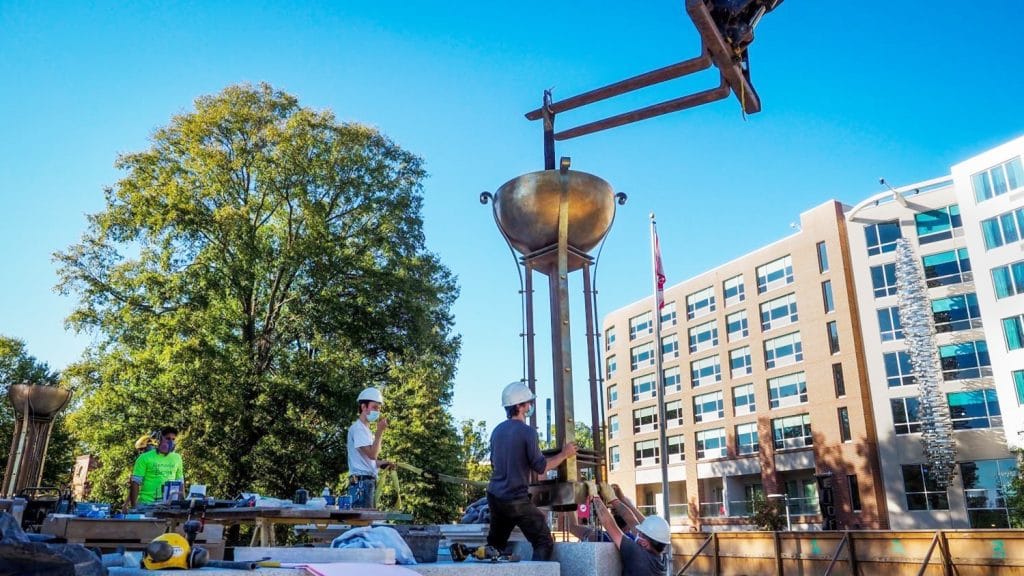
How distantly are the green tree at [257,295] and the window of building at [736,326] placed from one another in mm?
39508

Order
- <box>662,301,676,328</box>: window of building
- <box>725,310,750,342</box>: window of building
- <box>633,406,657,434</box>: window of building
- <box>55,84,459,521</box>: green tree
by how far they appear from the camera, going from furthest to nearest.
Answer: <box>633,406,657,434</box>: window of building, <box>662,301,676,328</box>: window of building, <box>725,310,750,342</box>: window of building, <box>55,84,459,521</box>: green tree

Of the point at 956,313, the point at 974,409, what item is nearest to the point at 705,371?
the point at 956,313

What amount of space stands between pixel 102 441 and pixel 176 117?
36.2 feet

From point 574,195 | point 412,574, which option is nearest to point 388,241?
point 574,195

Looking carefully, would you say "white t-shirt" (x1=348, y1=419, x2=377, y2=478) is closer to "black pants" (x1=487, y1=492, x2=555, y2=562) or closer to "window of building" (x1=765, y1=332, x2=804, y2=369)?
"black pants" (x1=487, y1=492, x2=555, y2=562)

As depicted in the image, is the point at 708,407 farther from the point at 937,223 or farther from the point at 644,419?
the point at 937,223

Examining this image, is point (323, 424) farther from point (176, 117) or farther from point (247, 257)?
point (176, 117)

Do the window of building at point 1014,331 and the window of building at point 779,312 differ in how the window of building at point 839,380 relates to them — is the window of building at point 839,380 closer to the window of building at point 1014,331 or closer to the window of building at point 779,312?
the window of building at point 779,312

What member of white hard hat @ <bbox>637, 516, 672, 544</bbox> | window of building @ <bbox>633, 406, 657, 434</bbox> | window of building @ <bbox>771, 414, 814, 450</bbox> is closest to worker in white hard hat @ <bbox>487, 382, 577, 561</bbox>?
white hard hat @ <bbox>637, 516, 672, 544</bbox>

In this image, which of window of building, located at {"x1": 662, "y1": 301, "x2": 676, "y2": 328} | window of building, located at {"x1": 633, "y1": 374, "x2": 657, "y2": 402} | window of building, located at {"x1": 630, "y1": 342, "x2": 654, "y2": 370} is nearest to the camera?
window of building, located at {"x1": 662, "y1": 301, "x2": 676, "y2": 328}

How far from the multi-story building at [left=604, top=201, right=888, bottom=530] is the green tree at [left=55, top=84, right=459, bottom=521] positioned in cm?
2846

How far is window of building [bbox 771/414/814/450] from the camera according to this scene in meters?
51.9

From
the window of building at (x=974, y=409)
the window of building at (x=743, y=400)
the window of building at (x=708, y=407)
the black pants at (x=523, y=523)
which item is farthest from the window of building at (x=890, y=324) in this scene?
the black pants at (x=523, y=523)

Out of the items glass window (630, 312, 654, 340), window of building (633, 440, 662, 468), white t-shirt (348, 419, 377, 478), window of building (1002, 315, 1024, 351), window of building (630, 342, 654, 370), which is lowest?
white t-shirt (348, 419, 377, 478)
